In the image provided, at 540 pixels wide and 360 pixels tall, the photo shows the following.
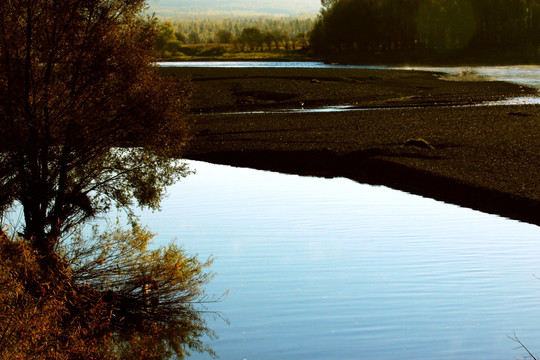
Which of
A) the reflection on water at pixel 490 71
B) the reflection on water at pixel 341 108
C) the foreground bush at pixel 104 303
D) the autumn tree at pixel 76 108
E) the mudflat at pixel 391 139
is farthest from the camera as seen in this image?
the reflection on water at pixel 490 71

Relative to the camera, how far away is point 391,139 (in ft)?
103

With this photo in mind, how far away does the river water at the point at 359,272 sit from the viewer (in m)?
12.0

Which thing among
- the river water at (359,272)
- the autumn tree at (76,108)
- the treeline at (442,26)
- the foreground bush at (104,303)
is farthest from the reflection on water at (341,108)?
the treeline at (442,26)

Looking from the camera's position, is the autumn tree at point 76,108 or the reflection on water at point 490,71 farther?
the reflection on water at point 490,71

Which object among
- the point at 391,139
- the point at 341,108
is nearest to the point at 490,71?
the point at 341,108

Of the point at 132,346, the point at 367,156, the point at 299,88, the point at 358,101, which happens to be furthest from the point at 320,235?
the point at 299,88

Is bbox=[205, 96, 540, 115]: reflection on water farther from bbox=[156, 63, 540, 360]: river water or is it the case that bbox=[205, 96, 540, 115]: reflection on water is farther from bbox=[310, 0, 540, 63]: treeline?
bbox=[310, 0, 540, 63]: treeline

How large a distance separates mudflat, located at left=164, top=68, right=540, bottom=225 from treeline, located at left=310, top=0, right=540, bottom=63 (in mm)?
83909

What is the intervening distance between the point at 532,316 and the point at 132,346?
6795 millimetres

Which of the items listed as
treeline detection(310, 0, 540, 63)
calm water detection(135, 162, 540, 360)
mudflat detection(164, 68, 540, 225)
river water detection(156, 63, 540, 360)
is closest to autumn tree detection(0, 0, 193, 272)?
river water detection(156, 63, 540, 360)

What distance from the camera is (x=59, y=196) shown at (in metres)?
16.3

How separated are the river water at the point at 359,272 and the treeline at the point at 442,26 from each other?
118m

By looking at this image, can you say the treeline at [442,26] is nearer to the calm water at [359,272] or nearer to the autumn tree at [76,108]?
the calm water at [359,272]

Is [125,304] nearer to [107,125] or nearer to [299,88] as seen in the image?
[107,125]
